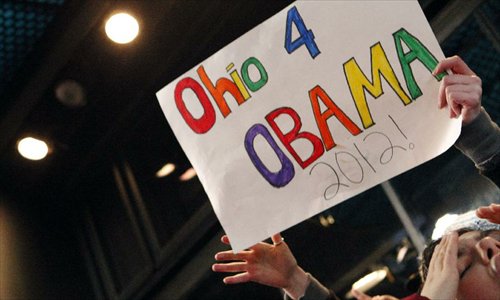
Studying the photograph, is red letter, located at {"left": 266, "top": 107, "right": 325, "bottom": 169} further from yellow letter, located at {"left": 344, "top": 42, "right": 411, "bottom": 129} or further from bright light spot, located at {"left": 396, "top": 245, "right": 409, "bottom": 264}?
bright light spot, located at {"left": 396, "top": 245, "right": 409, "bottom": 264}

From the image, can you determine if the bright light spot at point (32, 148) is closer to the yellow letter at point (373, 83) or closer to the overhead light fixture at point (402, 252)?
the overhead light fixture at point (402, 252)

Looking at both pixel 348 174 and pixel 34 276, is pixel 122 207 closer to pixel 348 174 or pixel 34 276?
pixel 34 276

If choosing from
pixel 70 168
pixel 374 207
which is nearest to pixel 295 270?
pixel 374 207

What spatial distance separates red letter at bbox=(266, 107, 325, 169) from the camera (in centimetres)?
121

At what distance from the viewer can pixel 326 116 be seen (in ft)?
3.99

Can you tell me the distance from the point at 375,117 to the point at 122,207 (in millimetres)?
1912

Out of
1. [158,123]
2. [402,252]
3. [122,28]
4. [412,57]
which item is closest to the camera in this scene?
[412,57]

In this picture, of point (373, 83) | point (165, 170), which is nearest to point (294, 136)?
point (373, 83)

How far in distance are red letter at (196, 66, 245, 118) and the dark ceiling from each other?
3.21 ft

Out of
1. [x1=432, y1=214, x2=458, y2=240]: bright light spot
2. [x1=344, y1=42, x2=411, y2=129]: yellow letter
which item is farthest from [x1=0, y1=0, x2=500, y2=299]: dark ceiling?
[x1=344, y1=42, x2=411, y2=129]: yellow letter

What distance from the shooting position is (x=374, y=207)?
8.09 ft

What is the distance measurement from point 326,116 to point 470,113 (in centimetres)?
24

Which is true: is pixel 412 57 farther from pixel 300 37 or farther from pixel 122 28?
pixel 122 28

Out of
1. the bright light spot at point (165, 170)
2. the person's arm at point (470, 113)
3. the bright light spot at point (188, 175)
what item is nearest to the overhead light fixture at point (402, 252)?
the bright light spot at point (188, 175)
